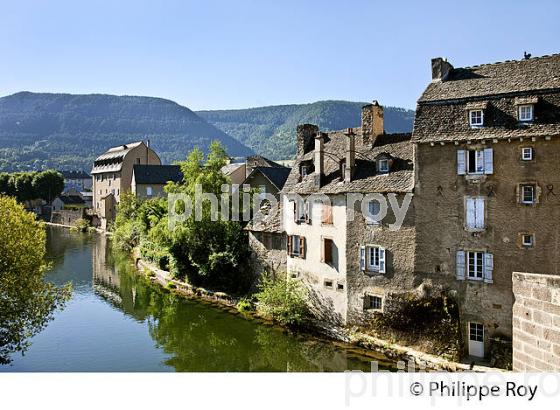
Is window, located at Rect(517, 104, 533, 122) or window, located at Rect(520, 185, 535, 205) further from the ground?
window, located at Rect(517, 104, 533, 122)

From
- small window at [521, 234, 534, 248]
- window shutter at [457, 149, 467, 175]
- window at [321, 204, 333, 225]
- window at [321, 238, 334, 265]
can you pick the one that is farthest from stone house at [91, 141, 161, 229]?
small window at [521, 234, 534, 248]

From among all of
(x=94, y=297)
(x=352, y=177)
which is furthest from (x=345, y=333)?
(x=94, y=297)

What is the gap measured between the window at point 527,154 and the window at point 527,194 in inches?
42.5

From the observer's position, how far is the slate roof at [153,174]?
69.7 m

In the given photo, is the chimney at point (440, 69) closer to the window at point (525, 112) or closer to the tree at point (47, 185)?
the window at point (525, 112)

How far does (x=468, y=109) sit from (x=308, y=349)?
1261 cm

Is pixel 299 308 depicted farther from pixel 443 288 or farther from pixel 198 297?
pixel 198 297

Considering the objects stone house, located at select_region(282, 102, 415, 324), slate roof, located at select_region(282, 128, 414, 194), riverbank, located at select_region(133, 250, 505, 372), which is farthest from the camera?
slate roof, located at select_region(282, 128, 414, 194)

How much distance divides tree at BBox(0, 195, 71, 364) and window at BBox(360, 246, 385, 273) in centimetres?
1357

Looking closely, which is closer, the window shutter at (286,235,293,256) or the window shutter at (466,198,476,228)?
the window shutter at (466,198,476,228)

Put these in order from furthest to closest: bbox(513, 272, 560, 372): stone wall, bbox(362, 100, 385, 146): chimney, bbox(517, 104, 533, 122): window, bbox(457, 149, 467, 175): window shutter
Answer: bbox(362, 100, 385, 146): chimney < bbox(457, 149, 467, 175): window shutter < bbox(517, 104, 533, 122): window < bbox(513, 272, 560, 372): stone wall

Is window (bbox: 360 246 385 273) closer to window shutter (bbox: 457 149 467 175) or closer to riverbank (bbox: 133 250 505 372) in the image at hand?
riverbank (bbox: 133 250 505 372)

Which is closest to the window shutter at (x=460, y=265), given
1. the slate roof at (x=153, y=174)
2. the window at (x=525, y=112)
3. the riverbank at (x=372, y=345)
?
the riverbank at (x=372, y=345)

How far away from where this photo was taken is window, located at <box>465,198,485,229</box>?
19609 mm
